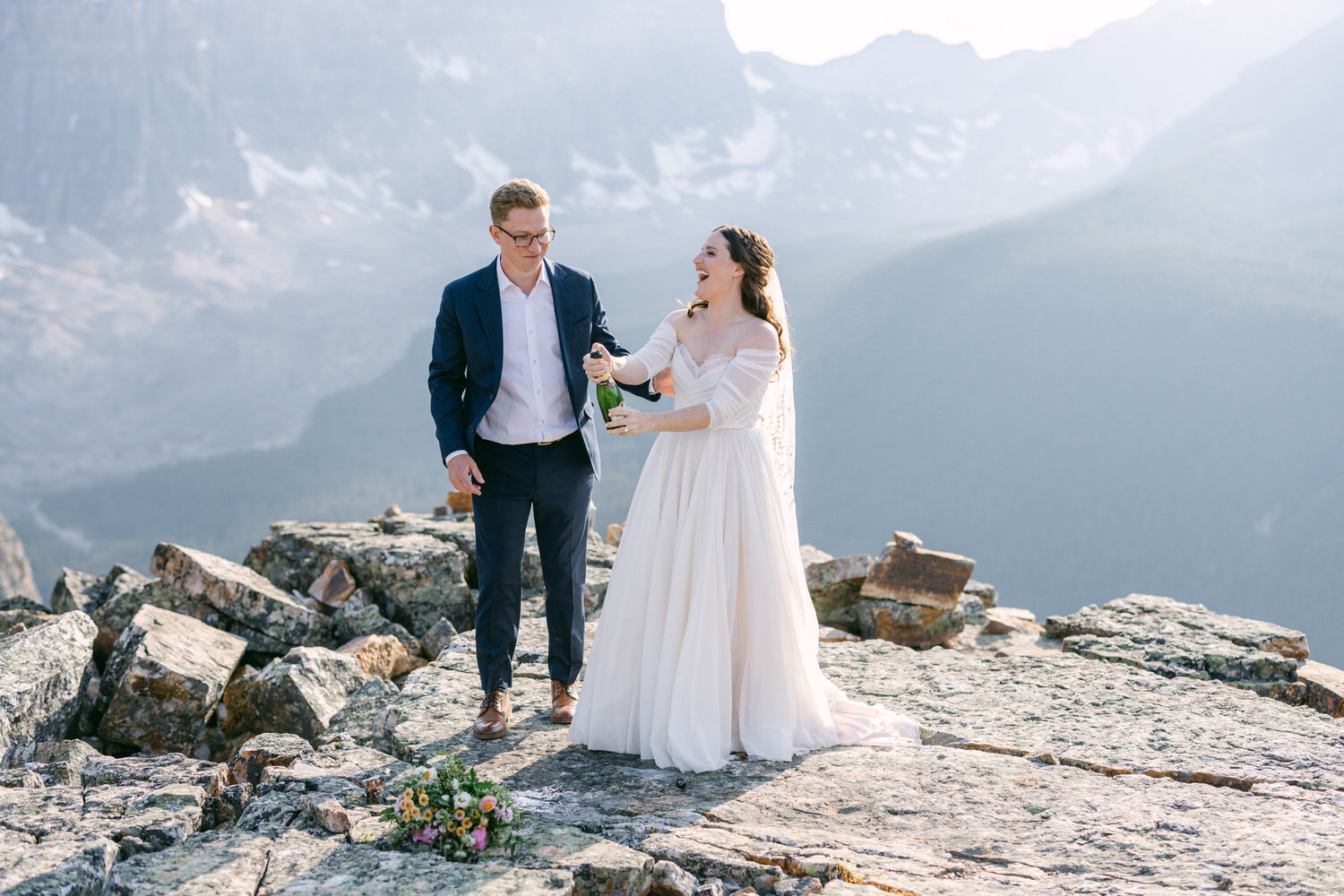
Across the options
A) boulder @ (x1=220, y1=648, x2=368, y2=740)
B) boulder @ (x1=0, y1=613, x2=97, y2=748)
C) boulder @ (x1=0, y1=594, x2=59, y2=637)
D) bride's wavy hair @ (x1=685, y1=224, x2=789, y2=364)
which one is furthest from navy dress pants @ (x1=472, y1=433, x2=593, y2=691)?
boulder @ (x1=0, y1=594, x2=59, y2=637)

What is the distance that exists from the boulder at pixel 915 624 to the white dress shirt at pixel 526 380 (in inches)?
148

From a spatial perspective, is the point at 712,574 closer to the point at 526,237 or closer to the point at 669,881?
the point at 669,881

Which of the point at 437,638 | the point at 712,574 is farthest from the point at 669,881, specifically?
the point at 437,638

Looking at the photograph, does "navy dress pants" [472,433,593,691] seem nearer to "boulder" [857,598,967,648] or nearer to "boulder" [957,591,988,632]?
"boulder" [857,598,967,648]

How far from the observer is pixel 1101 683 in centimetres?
434

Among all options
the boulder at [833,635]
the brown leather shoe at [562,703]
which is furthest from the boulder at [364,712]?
the boulder at [833,635]

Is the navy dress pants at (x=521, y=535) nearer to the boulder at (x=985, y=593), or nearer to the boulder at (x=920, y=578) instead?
the boulder at (x=920, y=578)

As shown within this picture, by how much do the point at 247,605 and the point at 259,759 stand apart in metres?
2.89

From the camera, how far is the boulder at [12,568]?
1905cm

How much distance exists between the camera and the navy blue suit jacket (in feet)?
10.9

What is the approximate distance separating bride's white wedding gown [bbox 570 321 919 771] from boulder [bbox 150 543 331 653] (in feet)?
11.0

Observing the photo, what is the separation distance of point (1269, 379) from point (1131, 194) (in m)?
18.2

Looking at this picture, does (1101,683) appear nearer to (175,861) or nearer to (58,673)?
(175,861)

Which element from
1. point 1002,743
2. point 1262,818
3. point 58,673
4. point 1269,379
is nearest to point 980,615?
point 1002,743
